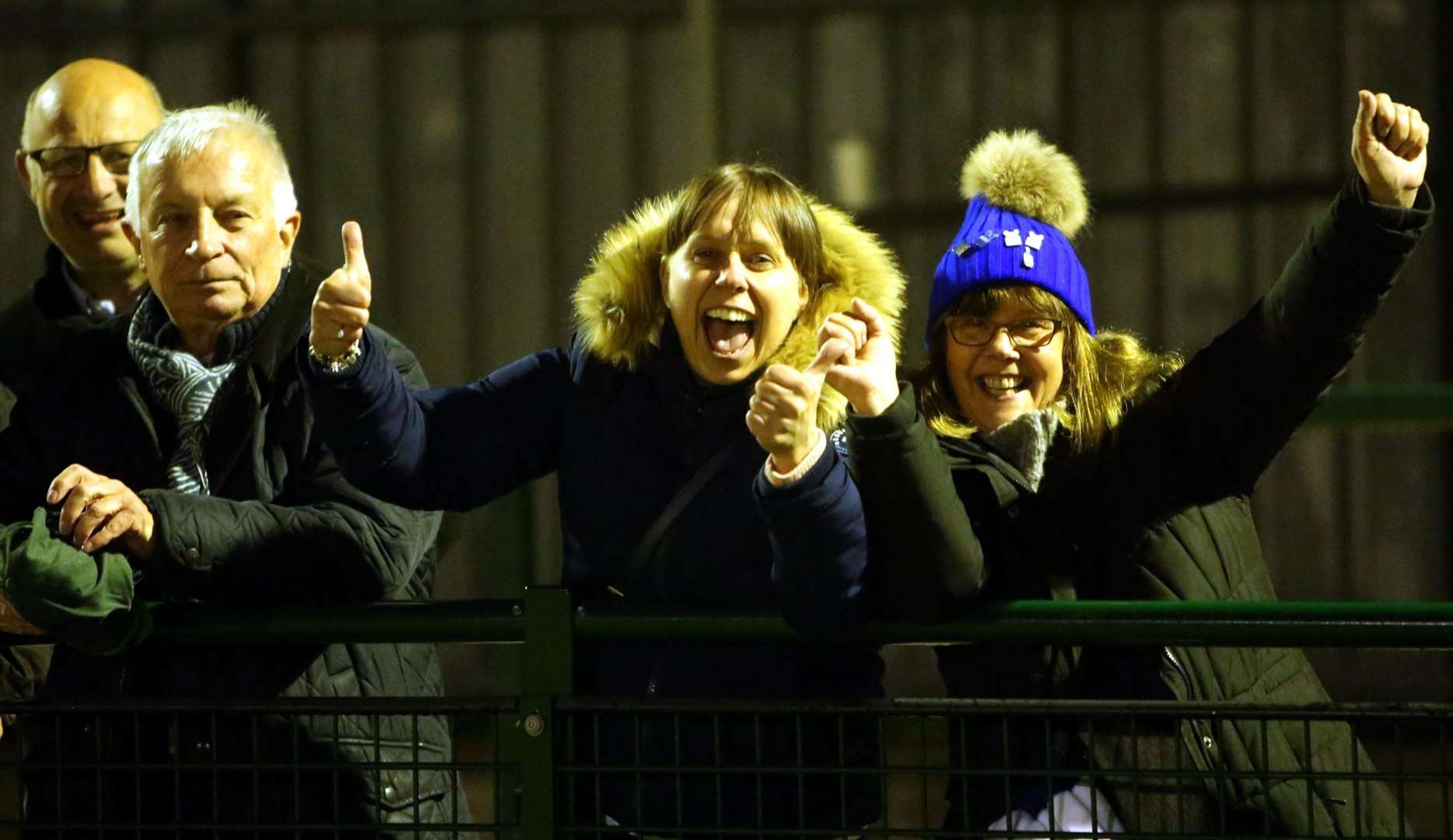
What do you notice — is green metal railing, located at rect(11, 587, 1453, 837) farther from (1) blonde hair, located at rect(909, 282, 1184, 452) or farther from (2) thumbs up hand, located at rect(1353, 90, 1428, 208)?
(2) thumbs up hand, located at rect(1353, 90, 1428, 208)

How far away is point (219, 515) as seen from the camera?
283cm

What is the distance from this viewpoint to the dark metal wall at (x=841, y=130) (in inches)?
252

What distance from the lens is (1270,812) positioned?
2.59m

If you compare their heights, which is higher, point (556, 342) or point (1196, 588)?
point (556, 342)

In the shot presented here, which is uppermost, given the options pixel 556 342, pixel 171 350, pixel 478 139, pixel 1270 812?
pixel 478 139

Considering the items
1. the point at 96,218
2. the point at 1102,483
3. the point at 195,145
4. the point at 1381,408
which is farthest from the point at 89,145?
the point at 1381,408

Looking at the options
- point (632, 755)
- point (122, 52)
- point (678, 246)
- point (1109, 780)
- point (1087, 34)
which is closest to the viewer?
point (1109, 780)

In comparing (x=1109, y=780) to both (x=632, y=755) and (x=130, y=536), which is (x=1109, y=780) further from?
(x=130, y=536)

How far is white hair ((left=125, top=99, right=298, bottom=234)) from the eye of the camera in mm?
3070

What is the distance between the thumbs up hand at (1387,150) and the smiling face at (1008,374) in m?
0.49

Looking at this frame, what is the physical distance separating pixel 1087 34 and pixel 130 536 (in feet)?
14.5

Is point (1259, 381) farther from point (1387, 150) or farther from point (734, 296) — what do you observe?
point (734, 296)

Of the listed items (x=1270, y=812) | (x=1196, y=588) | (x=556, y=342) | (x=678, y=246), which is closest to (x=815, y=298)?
(x=678, y=246)

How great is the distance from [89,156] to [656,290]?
1.35 m
